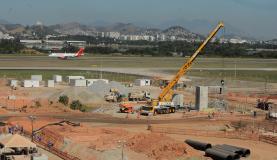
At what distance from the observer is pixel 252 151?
42.0m

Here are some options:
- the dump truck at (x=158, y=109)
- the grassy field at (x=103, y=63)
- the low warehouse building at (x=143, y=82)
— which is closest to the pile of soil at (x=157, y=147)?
the dump truck at (x=158, y=109)

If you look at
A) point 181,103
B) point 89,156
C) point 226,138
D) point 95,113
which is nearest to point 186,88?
point 181,103

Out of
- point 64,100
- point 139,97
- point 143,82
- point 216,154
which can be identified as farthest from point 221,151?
point 143,82

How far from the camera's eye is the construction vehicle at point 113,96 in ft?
236

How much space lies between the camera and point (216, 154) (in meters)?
38.2

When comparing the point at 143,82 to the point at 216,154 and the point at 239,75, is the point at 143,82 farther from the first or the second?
the point at 216,154

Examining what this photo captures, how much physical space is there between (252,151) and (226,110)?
24.1 m

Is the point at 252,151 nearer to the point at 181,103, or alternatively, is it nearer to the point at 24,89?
the point at 181,103

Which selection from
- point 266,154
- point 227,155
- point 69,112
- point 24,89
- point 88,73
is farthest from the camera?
point 88,73

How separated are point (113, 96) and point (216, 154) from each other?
35.4m

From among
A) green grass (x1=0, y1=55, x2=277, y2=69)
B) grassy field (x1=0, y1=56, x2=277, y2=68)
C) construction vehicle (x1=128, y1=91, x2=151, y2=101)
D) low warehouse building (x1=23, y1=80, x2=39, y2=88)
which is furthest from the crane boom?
grassy field (x1=0, y1=56, x2=277, y2=68)

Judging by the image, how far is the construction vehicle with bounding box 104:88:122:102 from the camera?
236 ft

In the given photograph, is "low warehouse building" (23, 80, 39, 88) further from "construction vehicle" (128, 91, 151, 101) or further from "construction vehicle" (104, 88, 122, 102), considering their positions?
"construction vehicle" (128, 91, 151, 101)

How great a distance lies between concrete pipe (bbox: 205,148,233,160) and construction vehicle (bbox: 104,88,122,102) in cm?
3368
